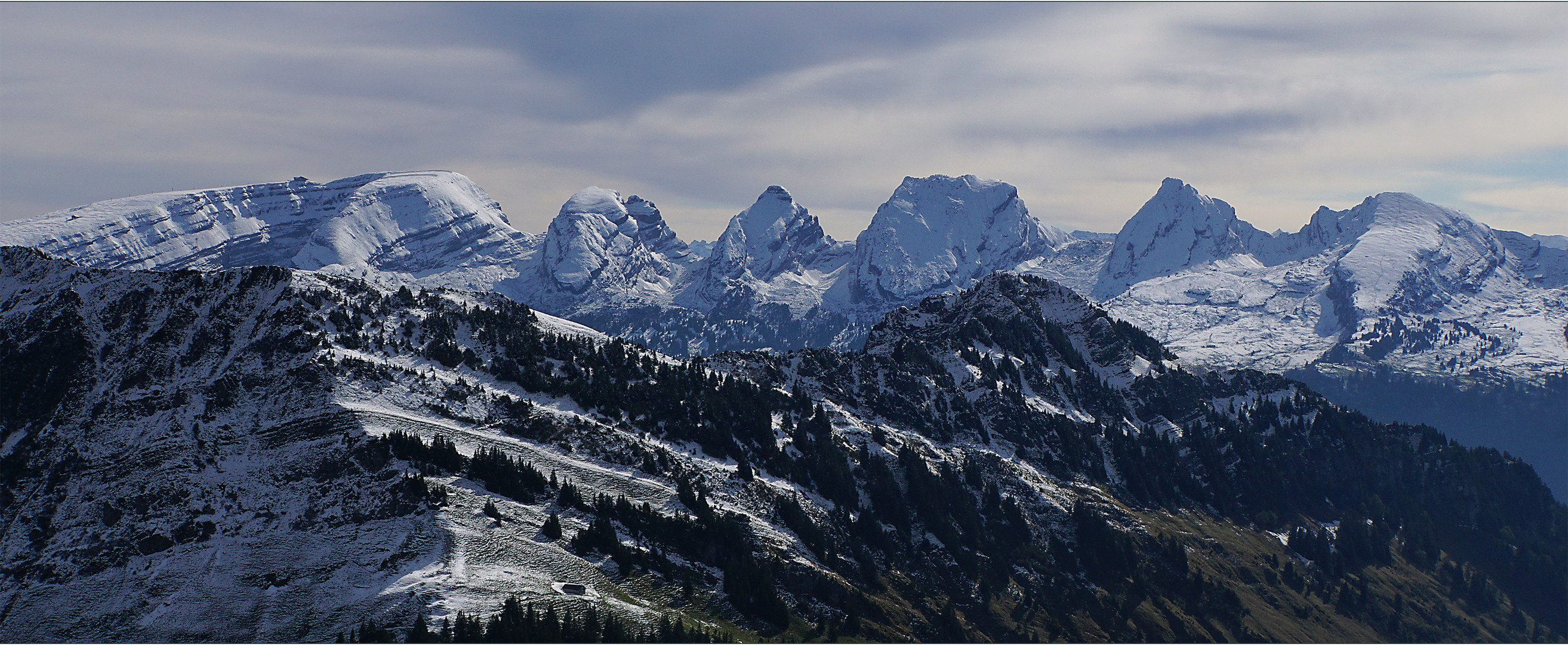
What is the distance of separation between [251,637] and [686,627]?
236 ft

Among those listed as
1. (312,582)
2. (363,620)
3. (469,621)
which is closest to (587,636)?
(469,621)

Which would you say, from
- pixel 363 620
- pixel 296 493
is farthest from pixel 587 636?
pixel 296 493

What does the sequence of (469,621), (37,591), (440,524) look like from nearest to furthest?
(469,621)
(37,591)
(440,524)

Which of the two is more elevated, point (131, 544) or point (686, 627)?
point (131, 544)

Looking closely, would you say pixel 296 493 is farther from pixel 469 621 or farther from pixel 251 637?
pixel 469 621

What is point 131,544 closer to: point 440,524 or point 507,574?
point 440,524

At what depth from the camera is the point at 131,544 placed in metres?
184

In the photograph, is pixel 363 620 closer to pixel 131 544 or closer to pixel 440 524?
pixel 440 524

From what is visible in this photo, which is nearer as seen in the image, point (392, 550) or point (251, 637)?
point (251, 637)

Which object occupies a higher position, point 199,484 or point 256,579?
point 199,484

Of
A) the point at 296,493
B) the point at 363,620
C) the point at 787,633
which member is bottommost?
the point at 787,633

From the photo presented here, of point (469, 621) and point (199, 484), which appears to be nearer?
point (469, 621)

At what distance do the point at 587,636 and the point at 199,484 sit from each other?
89515 millimetres

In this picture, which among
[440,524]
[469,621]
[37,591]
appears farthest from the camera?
[440,524]
